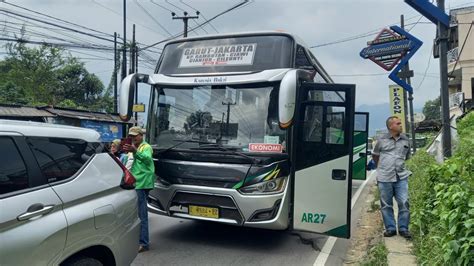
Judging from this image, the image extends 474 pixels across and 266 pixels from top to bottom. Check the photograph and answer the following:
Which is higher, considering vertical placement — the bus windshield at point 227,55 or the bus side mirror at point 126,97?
the bus windshield at point 227,55

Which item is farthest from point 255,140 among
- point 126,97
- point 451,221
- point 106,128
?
point 106,128

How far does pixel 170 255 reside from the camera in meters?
5.48

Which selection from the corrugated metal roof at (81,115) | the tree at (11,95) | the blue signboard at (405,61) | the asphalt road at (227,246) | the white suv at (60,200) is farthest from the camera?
the tree at (11,95)

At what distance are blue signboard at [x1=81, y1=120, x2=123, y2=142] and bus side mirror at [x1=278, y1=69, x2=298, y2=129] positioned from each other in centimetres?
1763

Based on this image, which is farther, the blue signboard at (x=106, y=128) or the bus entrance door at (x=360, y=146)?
the blue signboard at (x=106, y=128)

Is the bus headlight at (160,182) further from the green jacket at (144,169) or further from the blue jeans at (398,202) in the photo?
the blue jeans at (398,202)

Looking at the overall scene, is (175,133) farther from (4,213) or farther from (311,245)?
(4,213)

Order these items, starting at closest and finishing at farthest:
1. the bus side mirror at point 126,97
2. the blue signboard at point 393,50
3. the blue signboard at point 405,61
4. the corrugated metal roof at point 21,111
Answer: the bus side mirror at point 126,97
the blue signboard at point 405,61
the blue signboard at point 393,50
the corrugated metal roof at point 21,111

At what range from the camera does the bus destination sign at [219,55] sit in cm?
602

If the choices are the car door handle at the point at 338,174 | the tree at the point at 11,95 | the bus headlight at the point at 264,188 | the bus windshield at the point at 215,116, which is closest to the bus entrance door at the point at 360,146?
the car door handle at the point at 338,174

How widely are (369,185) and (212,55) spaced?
10270mm

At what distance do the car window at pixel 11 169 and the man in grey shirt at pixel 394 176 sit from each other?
473 centimetres

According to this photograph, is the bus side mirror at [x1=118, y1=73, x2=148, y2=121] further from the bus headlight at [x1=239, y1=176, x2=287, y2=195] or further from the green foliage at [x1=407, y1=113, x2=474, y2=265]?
the green foliage at [x1=407, y1=113, x2=474, y2=265]

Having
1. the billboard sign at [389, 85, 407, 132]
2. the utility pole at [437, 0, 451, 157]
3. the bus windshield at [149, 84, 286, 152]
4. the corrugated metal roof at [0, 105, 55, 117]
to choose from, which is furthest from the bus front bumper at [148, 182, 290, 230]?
the corrugated metal roof at [0, 105, 55, 117]
